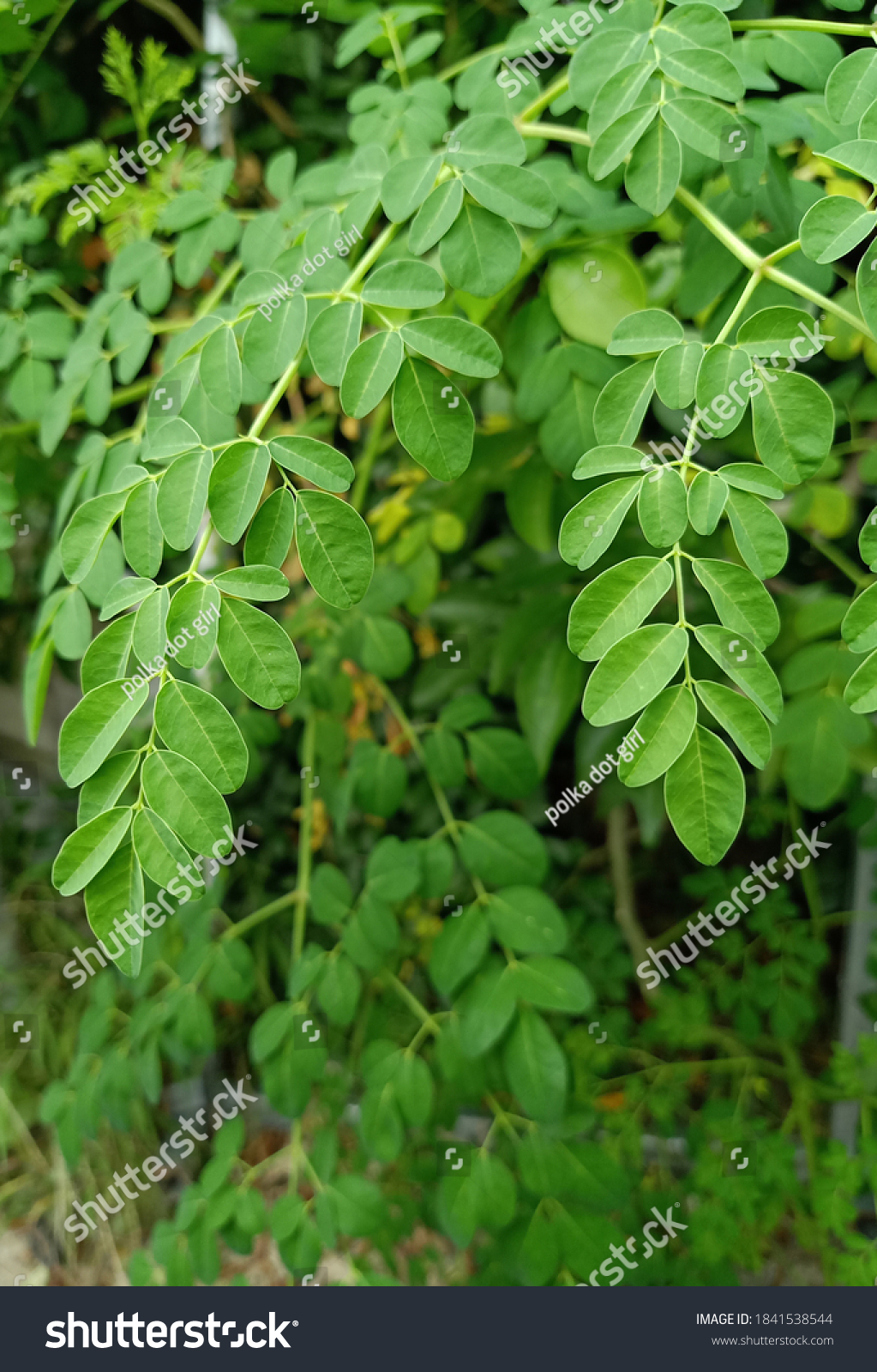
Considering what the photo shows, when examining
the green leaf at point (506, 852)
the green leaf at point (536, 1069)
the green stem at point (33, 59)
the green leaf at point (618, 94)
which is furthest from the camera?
the green stem at point (33, 59)

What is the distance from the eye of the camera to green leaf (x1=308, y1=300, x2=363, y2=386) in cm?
56

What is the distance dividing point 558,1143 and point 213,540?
3.22 feet

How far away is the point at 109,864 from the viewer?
0.51 m

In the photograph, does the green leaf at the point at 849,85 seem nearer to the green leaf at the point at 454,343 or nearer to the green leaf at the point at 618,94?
the green leaf at the point at 618,94

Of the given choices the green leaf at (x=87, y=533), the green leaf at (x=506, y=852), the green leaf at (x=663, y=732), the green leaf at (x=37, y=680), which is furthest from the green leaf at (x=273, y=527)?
the green leaf at (x=506, y=852)

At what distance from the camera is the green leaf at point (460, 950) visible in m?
0.86

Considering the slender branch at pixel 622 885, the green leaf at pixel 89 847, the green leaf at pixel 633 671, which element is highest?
the green leaf at pixel 89 847

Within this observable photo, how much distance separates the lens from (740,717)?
49 cm

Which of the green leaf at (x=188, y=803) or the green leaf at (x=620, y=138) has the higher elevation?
the green leaf at (x=620, y=138)

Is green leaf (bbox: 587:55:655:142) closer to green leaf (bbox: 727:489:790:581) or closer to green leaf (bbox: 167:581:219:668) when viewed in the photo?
green leaf (bbox: 727:489:790:581)

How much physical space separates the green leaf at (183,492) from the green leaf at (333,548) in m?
0.06

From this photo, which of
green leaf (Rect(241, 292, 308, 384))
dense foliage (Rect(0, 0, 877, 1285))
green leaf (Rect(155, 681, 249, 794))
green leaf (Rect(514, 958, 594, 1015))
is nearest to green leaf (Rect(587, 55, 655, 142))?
dense foliage (Rect(0, 0, 877, 1285))

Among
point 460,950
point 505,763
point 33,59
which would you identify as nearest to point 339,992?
point 460,950

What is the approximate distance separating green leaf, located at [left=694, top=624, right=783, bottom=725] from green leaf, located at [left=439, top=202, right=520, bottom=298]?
0.82 feet
